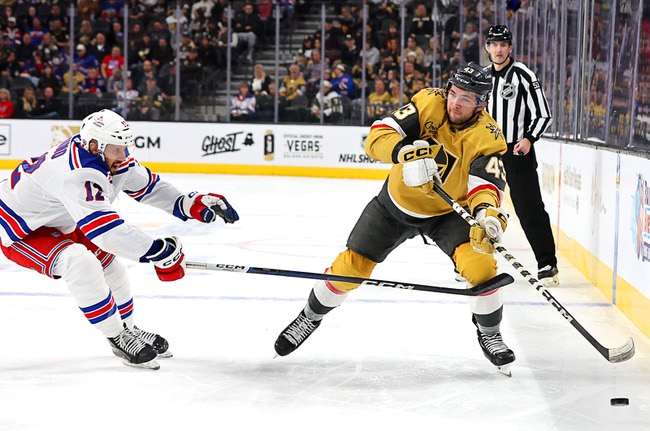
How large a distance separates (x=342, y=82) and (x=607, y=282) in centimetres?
730

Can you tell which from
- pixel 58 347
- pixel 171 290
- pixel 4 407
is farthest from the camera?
pixel 171 290

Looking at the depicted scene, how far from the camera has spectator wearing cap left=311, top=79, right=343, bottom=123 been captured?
442 inches

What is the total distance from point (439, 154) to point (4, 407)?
1.50 meters

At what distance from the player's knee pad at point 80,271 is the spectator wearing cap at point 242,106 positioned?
8.60 m

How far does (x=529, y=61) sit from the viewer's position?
8062mm

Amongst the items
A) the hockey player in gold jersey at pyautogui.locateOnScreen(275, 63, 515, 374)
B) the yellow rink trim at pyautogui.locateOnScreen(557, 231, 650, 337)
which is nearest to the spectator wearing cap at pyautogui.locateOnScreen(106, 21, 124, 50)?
the yellow rink trim at pyautogui.locateOnScreen(557, 231, 650, 337)

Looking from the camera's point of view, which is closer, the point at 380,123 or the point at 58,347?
the point at 380,123

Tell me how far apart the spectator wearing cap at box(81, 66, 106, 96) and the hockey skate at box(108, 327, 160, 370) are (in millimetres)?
9195

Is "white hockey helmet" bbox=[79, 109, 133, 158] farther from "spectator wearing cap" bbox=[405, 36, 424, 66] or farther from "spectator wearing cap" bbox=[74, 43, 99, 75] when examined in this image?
"spectator wearing cap" bbox=[74, 43, 99, 75]

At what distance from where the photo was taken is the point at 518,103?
4.82 metres

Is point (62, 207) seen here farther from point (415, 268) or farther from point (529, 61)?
point (529, 61)

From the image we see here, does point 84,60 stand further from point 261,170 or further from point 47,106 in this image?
point 261,170

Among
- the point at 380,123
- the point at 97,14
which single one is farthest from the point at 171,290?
the point at 97,14

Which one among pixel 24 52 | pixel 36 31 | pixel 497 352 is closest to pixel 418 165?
pixel 497 352
